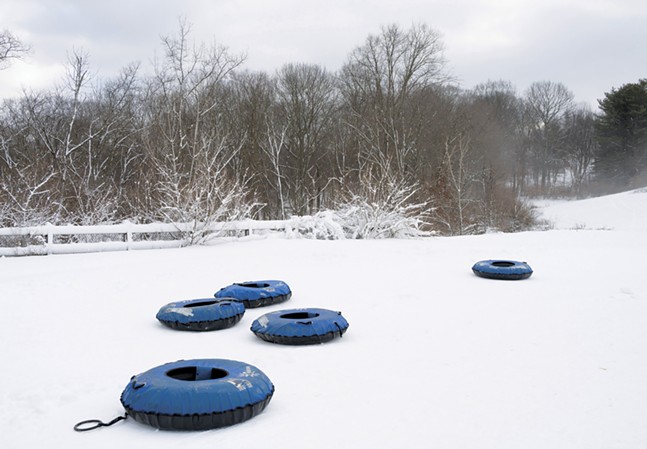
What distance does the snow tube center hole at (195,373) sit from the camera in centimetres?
338

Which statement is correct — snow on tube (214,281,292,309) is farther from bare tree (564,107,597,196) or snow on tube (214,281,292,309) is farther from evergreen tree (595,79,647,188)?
bare tree (564,107,597,196)

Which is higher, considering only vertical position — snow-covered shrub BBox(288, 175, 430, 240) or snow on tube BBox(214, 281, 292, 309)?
snow-covered shrub BBox(288, 175, 430, 240)

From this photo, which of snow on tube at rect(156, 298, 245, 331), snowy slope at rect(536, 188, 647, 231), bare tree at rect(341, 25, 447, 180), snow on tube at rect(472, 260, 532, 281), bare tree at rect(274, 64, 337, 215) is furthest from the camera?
bare tree at rect(274, 64, 337, 215)

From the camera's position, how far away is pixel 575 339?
14.9 feet

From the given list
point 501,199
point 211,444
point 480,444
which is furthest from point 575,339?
point 501,199

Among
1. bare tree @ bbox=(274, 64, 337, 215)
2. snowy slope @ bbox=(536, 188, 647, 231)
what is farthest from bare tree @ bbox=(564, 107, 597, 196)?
bare tree @ bbox=(274, 64, 337, 215)

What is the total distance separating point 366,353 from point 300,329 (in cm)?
69

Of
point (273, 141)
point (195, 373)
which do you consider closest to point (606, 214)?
point (273, 141)

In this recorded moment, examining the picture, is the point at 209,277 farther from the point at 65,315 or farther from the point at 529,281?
the point at 529,281

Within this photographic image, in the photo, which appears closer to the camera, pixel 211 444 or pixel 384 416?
pixel 211 444

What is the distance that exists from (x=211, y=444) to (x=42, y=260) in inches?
285

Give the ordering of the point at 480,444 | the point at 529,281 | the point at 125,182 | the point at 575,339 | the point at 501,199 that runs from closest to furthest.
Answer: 1. the point at 480,444
2. the point at 575,339
3. the point at 529,281
4. the point at 125,182
5. the point at 501,199

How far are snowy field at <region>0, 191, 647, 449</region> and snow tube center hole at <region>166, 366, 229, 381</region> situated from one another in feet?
1.39

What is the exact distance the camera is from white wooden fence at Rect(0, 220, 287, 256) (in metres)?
8.88
